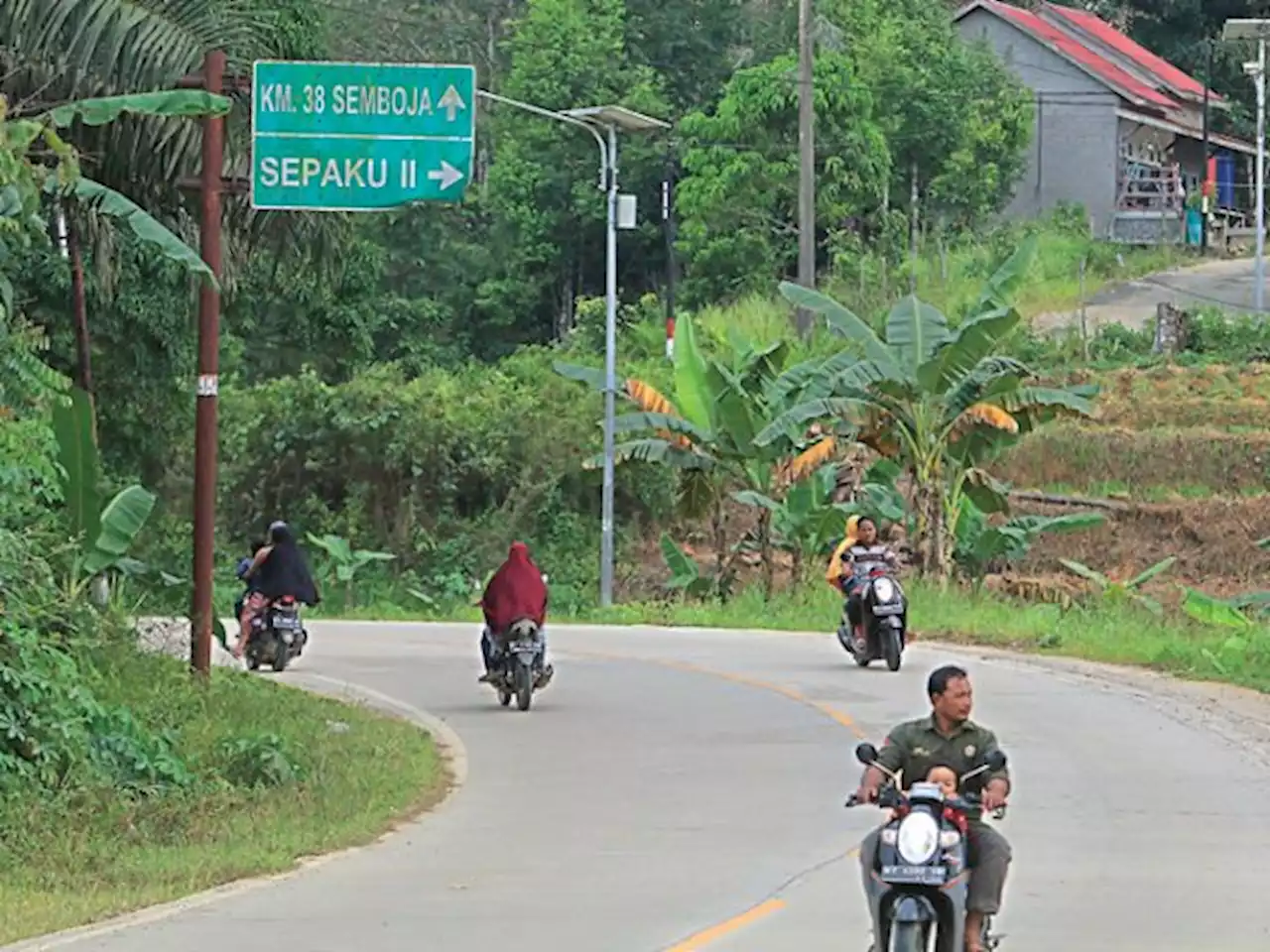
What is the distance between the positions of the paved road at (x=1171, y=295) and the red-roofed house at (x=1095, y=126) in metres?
5.39

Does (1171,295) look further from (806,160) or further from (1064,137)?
(806,160)

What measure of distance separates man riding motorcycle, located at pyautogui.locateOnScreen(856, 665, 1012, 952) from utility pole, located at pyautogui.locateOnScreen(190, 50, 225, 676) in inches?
404

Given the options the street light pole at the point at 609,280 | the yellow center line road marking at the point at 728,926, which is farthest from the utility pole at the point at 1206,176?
the yellow center line road marking at the point at 728,926

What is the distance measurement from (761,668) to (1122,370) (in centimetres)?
2441

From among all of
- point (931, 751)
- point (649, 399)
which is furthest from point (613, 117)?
point (931, 751)

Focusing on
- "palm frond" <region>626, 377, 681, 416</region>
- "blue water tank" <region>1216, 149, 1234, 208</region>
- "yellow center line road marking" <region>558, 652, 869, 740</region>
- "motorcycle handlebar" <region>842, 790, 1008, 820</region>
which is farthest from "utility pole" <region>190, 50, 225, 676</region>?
"blue water tank" <region>1216, 149, 1234, 208</region>

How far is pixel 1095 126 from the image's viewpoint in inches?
2854

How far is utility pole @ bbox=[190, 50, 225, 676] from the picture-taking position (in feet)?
63.2

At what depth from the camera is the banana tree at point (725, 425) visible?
1361 inches

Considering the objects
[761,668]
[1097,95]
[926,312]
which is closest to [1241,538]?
[926,312]

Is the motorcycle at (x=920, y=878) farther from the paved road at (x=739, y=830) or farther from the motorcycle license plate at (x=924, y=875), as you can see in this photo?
the paved road at (x=739, y=830)

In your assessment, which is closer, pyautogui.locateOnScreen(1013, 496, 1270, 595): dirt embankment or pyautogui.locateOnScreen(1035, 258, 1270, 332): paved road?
pyautogui.locateOnScreen(1013, 496, 1270, 595): dirt embankment

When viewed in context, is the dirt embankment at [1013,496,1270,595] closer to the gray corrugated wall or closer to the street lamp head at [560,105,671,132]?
the street lamp head at [560,105,671,132]

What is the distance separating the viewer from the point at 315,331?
1843 inches
